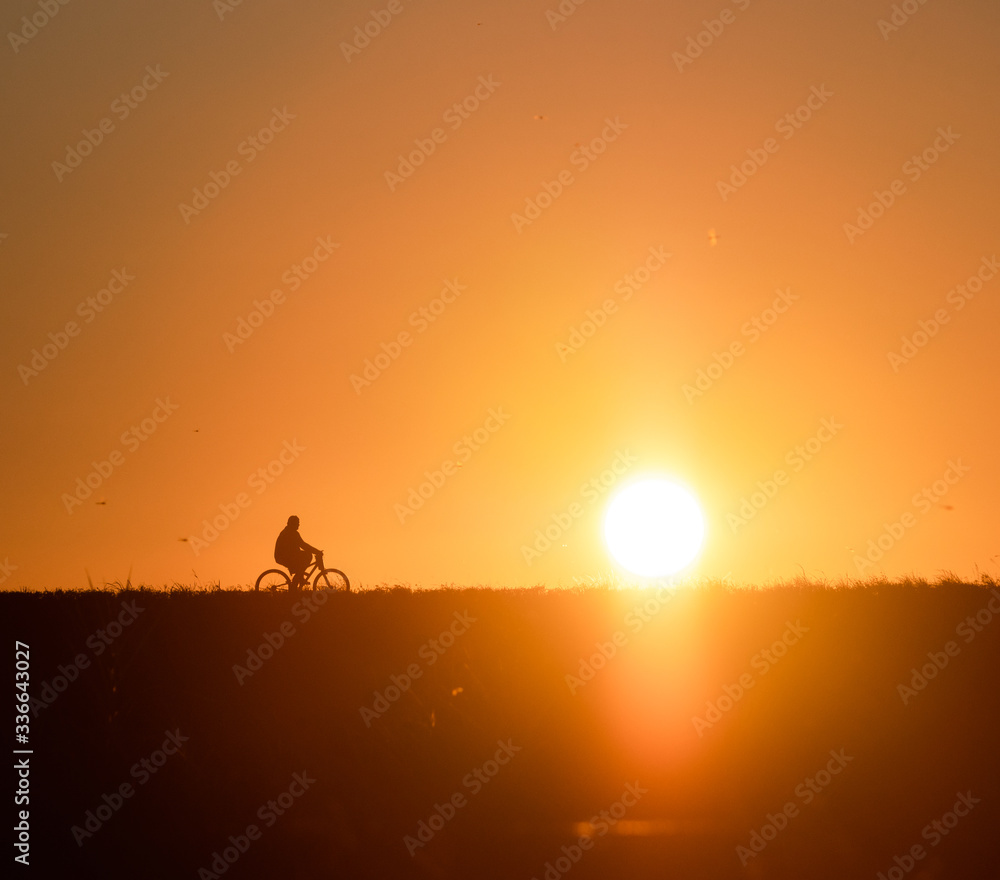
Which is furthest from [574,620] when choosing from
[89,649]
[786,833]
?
[89,649]

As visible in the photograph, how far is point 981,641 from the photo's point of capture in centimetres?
1773

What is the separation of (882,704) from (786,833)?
4.99 m
